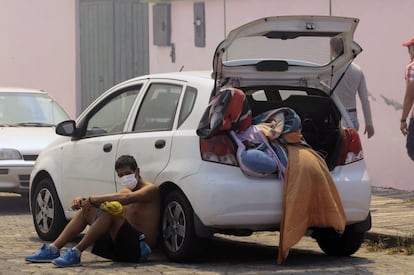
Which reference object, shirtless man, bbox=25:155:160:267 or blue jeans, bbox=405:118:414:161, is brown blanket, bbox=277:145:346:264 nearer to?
shirtless man, bbox=25:155:160:267

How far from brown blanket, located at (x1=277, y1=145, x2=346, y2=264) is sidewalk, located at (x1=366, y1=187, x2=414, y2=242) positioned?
5.27 feet

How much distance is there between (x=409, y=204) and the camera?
42.7 feet

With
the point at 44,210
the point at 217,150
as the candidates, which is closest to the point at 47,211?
the point at 44,210

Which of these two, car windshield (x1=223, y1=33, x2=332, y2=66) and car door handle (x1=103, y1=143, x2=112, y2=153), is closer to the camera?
car windshield (x1=223, y1=33, x2=332, y2=66)

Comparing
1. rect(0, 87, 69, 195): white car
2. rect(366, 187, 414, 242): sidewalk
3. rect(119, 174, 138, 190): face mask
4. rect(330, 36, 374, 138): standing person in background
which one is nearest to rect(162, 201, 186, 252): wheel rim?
rect(119, 174, 138, 190): face mask

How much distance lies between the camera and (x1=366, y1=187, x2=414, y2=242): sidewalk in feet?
35.4

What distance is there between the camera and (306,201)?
898 centimetres

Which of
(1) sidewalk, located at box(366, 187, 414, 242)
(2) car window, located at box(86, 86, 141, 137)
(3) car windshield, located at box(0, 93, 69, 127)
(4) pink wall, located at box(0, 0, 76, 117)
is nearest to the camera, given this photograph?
(2) car window, located at box(86, 86, 141, 137)

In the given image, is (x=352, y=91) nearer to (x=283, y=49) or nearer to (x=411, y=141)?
(x=411, y=141)

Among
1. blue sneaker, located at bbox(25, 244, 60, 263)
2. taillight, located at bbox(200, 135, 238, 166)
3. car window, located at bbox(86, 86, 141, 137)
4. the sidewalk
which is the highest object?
car window, located at bbox(86, 86, 141, 137)

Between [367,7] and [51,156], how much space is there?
18.7ft

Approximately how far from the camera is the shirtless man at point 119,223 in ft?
30.3

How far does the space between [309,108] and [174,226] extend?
5.33ft

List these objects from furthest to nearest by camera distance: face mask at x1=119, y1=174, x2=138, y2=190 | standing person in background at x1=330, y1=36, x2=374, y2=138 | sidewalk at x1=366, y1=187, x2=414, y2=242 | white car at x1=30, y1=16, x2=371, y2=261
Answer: standing person in background at x1=330, y1=36, x2=374, y2=138
sidewalk at x1=366, y1=187, x2=414, y2=242
face mask at x1=119, y1=174, x2=138, y2=190
white car at x1=30, y1=16, x2=371, y2=261
